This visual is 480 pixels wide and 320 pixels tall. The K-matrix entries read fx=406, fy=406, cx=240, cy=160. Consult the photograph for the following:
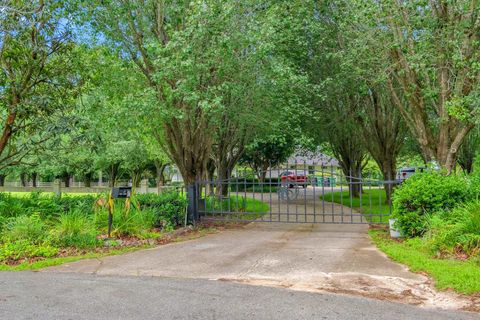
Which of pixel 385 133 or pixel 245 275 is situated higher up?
pixel 385 133

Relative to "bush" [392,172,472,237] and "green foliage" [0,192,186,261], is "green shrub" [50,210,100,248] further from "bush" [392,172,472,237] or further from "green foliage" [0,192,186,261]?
"bush" [392,172,472,237]

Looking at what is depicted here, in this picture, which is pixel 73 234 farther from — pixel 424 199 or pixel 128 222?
pixel 424 199

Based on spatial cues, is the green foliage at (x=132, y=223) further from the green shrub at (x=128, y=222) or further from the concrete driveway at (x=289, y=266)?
the concrete driveway at (x=289, y=266)

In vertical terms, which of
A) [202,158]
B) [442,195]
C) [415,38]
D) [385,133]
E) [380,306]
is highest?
[415,38]

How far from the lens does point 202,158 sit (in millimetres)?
12781

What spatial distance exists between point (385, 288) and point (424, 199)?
11.8 ft

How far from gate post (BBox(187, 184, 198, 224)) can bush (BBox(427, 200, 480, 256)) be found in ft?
18.9

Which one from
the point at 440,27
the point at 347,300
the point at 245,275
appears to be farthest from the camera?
the point at 440,27

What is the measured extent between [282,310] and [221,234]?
5.79 m

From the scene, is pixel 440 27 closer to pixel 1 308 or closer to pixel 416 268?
pixel 416 268

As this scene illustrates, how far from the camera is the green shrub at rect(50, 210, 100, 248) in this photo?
7.60 m

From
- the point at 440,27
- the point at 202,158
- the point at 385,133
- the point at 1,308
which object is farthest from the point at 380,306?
the point at 385,133

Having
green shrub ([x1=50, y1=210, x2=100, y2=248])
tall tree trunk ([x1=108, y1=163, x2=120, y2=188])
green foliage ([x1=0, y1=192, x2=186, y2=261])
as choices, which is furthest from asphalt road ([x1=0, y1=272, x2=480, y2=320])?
tall tree trunk ([x1=108, y1=163, x2=120, y2=188])

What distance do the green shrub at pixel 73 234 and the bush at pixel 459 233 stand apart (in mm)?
6167
